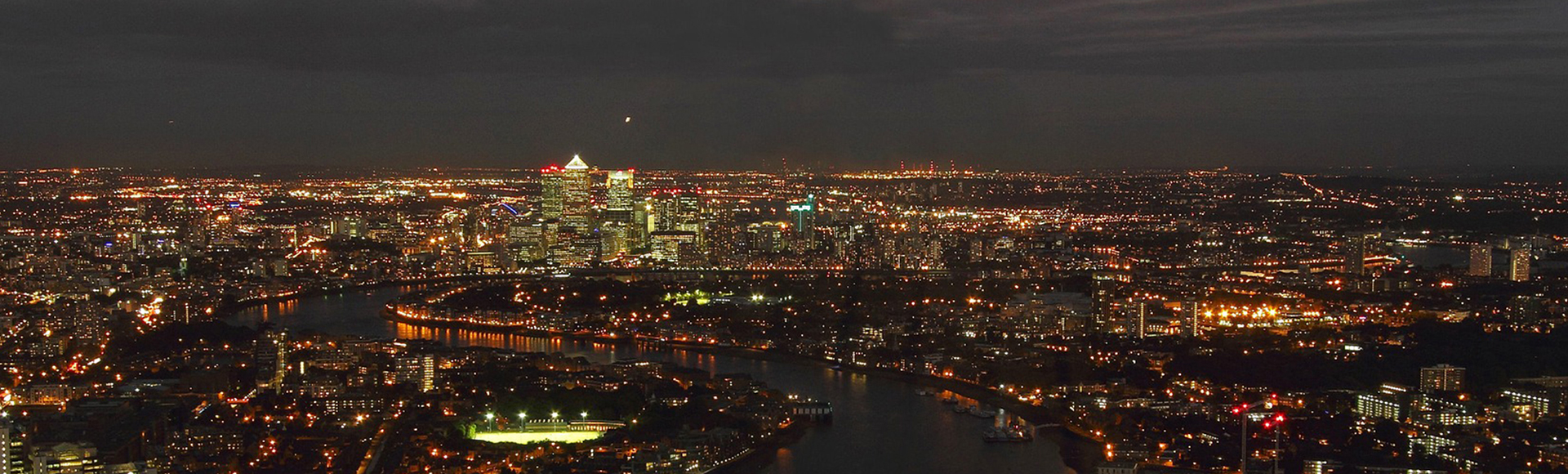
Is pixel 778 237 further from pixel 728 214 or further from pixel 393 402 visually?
pixel 393 402

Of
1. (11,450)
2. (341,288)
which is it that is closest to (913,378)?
(11,450)

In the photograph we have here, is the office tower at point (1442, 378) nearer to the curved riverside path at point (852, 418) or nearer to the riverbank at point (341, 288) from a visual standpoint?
the curved riverside path at point (852, 418)

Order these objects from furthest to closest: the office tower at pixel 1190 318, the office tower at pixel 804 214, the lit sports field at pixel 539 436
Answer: the office tower at pixel 804 214 → the office tower at pixel 1190 318 → the lit sports field at pixel 539 436

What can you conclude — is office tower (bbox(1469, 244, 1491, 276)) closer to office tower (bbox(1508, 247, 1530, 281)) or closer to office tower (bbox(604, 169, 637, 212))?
office tower (bbox(1508, 247, 1530, 281))

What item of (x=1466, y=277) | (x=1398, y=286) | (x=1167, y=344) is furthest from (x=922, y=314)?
(x=1466, y=277)

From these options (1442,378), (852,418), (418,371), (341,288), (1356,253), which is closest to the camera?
(852,418)

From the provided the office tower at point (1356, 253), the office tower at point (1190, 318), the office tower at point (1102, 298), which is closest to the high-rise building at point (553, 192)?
the office tower at point (1102, 298)

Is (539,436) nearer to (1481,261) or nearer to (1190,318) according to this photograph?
(1190,318)
